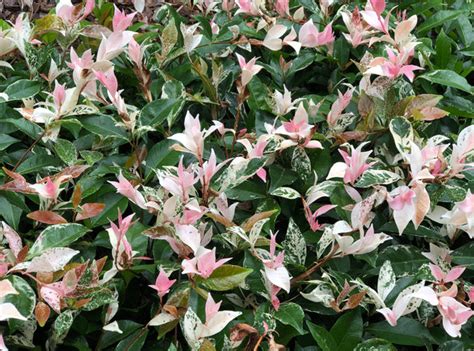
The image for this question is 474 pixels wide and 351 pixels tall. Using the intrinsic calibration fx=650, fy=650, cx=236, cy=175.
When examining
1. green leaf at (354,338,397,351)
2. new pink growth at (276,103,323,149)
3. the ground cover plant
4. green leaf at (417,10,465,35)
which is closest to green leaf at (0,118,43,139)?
the ground cover plant

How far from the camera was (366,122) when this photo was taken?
1184mm

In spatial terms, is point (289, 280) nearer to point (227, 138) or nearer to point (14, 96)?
point (227, 138)

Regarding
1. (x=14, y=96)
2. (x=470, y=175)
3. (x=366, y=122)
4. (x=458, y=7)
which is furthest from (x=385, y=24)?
(x=14, y=96)

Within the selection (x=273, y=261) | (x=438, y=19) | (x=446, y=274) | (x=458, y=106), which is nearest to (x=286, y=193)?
(x=273, y=261)

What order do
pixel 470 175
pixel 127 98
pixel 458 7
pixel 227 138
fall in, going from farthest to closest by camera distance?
pixel 458 7, pixel 127 98, pixel 227 138, pixel 470 175

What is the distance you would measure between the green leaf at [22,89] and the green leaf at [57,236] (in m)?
0.37

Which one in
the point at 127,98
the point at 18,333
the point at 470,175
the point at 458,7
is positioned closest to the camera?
the point at 18,333

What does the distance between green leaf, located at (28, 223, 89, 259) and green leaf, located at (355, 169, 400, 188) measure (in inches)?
17.1

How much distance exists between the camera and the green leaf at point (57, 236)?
931 mm

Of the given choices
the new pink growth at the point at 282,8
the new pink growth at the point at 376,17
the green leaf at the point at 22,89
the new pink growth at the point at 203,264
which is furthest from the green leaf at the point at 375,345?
the new pink growth at the point at 282,8

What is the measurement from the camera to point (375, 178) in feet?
3.40

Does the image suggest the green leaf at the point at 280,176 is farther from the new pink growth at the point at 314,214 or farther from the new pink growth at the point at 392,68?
the new pink growth at the point at 392,68

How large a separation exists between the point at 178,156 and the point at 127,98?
297 millimetres

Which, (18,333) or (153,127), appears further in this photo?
(153,127)
